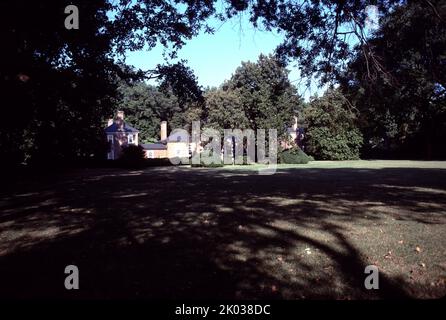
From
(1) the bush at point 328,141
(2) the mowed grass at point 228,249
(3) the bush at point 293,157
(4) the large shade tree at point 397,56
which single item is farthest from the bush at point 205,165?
(4) the large shade tree at point 397,56

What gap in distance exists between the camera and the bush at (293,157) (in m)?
48.1

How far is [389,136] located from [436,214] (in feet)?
183

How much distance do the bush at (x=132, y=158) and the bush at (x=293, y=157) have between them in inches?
799

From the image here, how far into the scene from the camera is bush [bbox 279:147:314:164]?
48.1m

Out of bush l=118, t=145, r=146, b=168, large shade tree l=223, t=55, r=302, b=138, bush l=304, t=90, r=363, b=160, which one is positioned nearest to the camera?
bush l=118, t=145, r=146, b=168

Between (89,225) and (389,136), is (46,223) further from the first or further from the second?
(389,136)

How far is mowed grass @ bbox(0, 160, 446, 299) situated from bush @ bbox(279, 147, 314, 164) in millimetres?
34979

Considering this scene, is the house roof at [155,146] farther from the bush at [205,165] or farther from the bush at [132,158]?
the bush at [205,165]

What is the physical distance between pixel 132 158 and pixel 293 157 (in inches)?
883

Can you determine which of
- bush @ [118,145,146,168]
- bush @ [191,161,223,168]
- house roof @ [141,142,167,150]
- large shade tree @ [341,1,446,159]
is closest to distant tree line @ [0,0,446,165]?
large shade tree @ [341,1,446,159]

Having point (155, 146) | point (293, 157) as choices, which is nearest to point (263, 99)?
point (293, 157)

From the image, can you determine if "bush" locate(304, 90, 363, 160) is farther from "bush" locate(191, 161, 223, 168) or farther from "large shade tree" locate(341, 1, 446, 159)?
"large shade tree" locate(341, 1, 446, 159)

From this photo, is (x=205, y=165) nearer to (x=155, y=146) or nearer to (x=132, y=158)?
(x=132, y=158)

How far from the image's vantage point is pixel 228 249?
7.18 meters
